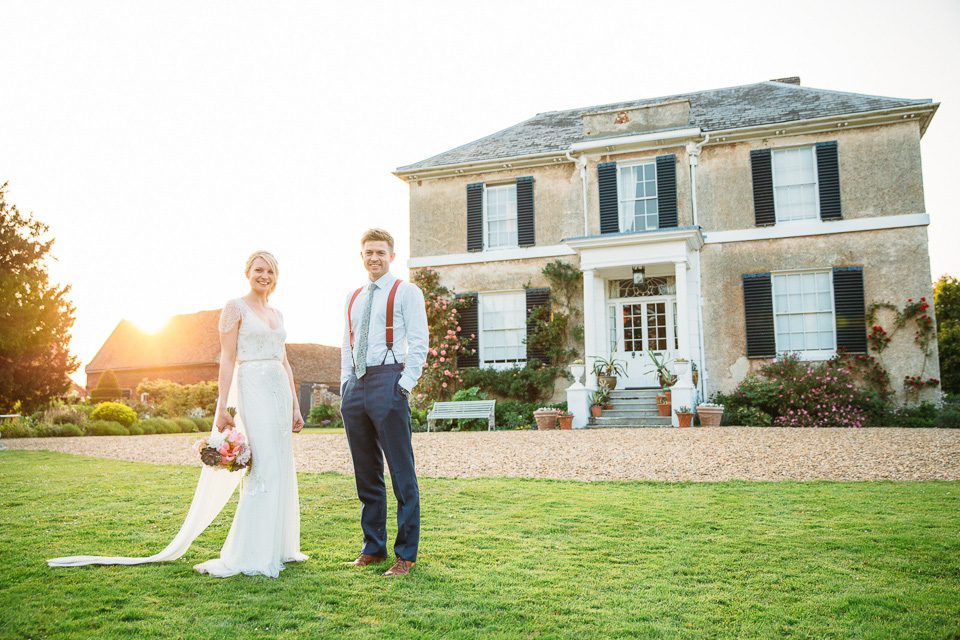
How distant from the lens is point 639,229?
15969mm

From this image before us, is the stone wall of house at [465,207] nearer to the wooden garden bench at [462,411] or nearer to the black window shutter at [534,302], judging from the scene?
the black window shutter at [534,302]

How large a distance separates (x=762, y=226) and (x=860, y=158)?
7.89 feet

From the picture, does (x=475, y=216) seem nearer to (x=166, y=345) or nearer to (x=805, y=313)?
(x=805, y=313)

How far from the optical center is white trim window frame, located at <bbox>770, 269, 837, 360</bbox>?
14.6 m

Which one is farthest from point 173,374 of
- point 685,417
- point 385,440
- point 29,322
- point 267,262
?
point 385,440

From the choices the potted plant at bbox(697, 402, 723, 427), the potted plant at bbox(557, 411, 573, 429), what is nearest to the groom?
the potted plant at bbox(557, 411, 573, 429)

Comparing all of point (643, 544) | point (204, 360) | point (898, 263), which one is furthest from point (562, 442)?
point (204, 360)

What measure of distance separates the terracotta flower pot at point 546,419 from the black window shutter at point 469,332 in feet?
10.6

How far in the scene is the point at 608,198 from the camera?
635 inches

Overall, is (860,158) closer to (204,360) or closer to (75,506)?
(75,506)

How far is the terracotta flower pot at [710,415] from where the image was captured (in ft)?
43.5

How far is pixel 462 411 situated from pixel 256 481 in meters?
10.9

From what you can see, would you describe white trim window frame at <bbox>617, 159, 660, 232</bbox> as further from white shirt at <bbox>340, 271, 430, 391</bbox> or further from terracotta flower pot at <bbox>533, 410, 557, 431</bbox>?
white shirt at <bbox>340, 271, 430, 391</bbox>

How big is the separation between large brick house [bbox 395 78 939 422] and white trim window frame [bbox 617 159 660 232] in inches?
1.2
